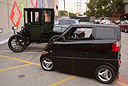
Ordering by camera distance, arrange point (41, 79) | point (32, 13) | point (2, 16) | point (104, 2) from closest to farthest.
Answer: point (41, 79)
point (32, 13)
point (2, 16)
point (104, 2)

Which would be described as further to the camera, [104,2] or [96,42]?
[104,2]

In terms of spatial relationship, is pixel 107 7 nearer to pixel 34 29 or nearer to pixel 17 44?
pixel 34 29

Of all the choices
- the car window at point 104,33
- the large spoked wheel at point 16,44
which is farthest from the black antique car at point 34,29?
the car window at point 104,33

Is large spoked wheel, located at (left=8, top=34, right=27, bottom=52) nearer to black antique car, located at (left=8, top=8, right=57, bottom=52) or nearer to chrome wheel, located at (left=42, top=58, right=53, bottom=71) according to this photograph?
black antique car, located at (left=8, top=8, right=57, bottom=52)

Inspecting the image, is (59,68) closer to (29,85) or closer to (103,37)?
(29,85)

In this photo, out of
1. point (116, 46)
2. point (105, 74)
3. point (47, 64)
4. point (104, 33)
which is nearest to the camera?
point (116, 46)

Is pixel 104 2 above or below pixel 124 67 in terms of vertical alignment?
above

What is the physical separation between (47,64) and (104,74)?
200 cm

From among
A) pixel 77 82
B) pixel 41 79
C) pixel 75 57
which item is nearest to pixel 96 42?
pixel 75 57

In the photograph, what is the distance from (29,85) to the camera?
438 centimetres

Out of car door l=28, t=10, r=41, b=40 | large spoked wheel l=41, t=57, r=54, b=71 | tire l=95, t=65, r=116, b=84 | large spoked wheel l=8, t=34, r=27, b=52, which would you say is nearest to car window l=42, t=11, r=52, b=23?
car door l=28, t=10, r=41, b=40

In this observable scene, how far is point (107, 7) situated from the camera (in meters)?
55.7

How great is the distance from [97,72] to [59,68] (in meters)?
1.30

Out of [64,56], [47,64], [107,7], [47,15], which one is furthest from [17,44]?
[107,7]
